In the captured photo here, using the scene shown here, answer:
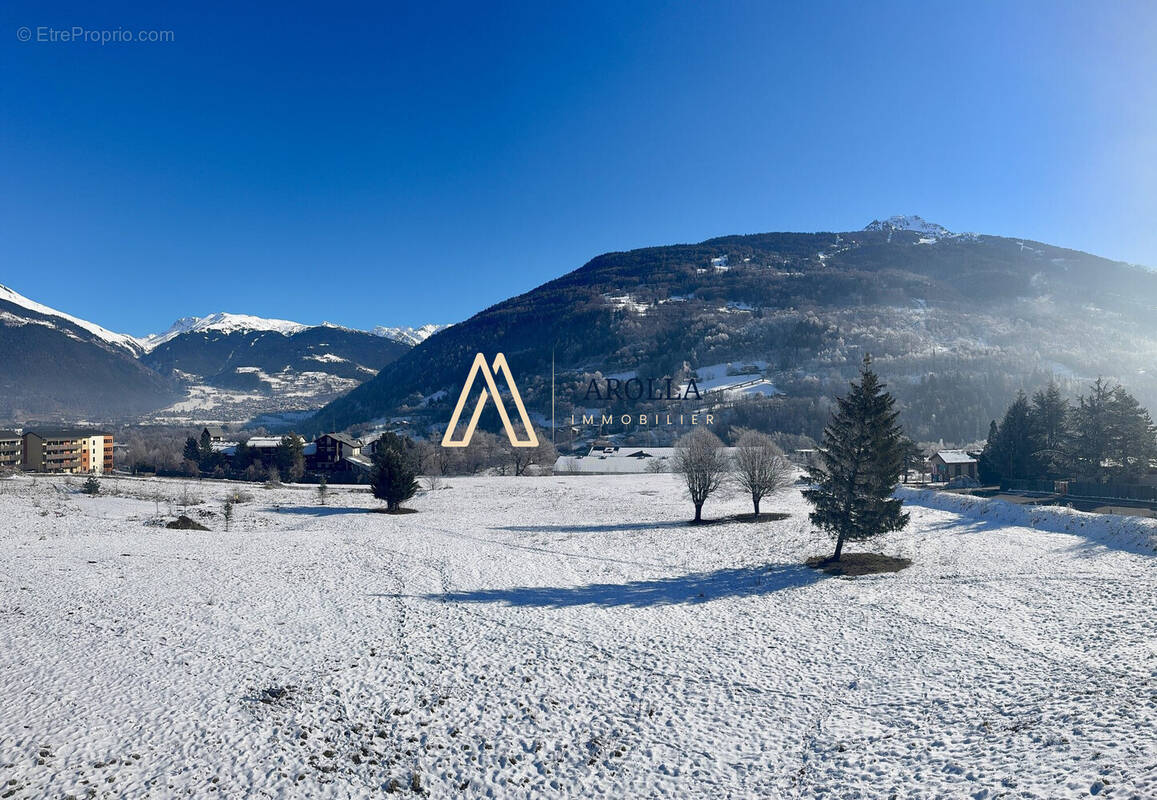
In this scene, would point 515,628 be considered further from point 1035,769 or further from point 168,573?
point 168,573

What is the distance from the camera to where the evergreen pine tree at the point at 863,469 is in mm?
29938

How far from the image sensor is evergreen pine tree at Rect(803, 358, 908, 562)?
98.2ft

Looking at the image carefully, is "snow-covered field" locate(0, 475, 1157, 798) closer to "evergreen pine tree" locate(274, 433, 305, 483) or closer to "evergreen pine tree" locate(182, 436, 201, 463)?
"evergreen pine tree" locate(274, 433, 305, 483)

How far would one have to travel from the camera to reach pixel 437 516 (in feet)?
164

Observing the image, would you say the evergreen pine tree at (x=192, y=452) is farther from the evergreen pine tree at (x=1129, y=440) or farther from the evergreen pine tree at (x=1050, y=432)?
the evergreen pine tree at (x=1129, y=440)

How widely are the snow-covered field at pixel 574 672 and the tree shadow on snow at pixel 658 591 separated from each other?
0.19 m

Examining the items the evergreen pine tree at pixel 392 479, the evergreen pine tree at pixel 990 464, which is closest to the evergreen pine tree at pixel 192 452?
the evergreen pine tree at pixel 392 479

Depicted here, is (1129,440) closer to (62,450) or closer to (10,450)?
(10,450)

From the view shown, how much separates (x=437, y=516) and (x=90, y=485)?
33831mm

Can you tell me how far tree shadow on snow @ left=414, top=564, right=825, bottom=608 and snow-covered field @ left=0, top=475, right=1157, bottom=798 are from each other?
0.19m

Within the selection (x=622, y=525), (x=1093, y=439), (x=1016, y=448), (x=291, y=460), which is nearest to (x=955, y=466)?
(x=1016, y=448)

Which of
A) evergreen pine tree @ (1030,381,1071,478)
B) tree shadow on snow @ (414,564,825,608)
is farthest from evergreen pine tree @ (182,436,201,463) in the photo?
evergreen pine tree @ (1030,381,1071,478)

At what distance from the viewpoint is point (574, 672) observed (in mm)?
16328

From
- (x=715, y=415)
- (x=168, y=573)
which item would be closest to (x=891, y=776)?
(x=168, y=573)
